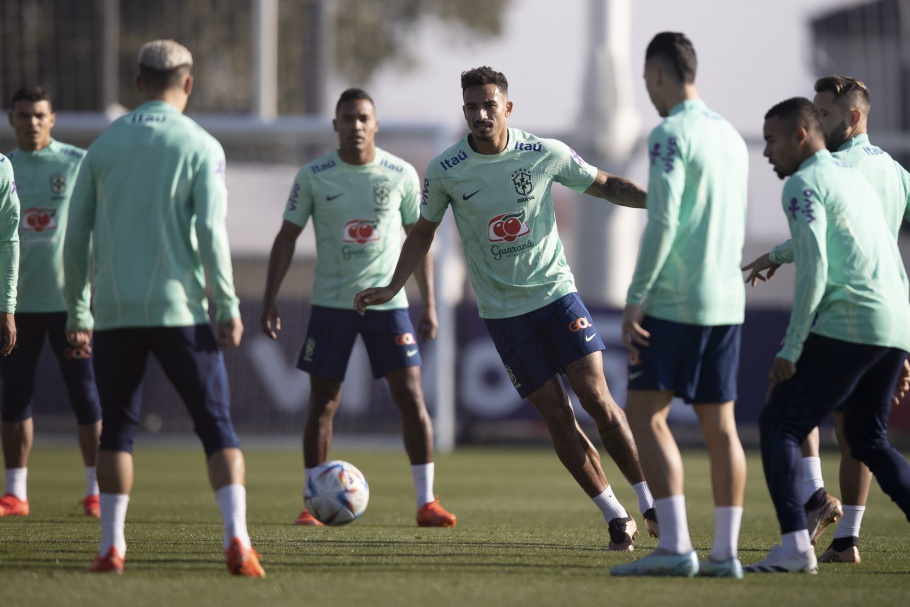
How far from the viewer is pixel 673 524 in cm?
566

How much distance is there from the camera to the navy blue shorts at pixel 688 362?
18.4 feet

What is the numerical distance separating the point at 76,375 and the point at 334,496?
2.70 meters

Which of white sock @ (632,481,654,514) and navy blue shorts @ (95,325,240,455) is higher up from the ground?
navy blue shorts @ (95,325,240,455)

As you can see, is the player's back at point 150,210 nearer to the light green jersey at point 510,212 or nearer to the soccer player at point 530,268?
the soccer player at point 530,268

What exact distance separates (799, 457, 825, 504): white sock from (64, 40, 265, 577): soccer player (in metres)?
3.27

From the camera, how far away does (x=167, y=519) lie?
8.51 meters

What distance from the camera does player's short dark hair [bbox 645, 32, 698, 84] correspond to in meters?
5.64

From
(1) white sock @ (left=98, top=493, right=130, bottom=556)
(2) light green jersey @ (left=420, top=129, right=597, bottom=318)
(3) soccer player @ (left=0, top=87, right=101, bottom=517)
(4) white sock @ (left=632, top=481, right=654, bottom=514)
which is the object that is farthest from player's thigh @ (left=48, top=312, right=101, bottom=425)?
(4) white sock @ (left=632, top=481, right=654, bottom=514)

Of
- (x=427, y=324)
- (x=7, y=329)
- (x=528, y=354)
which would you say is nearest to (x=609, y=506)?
(x=528, y=354)

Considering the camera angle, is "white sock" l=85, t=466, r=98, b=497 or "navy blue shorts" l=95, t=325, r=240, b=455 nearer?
"navy blue shorts" l=95, t=325, r=240, b=455

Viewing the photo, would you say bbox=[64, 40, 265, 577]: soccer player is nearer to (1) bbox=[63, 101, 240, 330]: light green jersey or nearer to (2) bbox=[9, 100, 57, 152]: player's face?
(1) bbox=[63, 101, 240, 330]: light green jersey

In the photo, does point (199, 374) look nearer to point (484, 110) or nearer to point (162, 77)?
point (162, 77)

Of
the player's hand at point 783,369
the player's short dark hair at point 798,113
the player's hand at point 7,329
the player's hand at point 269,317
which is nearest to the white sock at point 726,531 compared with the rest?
the player's hand at point 783,369

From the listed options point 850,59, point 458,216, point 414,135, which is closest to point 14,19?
point 414,135
